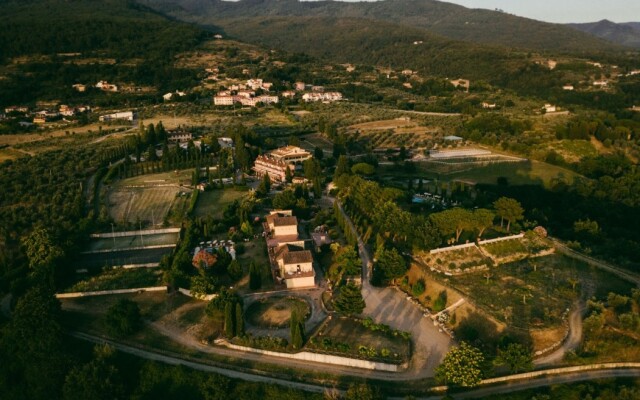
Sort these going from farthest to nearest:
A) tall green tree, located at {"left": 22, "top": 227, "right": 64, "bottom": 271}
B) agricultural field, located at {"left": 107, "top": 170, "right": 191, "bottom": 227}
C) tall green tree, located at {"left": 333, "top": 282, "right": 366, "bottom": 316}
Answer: agricultural field, located at {"left": 107, "top": 170, "right": 191, "bottom": 227}, tall green tree, located at {"left": 22, "top": 227, "right": 64, "bottom": 271}, tall green tree, located at {"left": 333, "top": 282, "right": 366, "bottom": 316}

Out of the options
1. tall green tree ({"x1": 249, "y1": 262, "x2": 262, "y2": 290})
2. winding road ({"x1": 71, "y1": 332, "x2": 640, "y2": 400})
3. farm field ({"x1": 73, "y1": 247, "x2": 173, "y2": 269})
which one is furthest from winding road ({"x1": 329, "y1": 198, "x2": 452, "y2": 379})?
farm field ({"x1": 73, "y1": 247, "x2": 173, "y2": 269})

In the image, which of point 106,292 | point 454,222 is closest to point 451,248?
point 454,222

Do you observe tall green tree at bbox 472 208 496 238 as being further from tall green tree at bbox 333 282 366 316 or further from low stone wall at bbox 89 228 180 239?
low stone wall at bbox 89 228 180 239

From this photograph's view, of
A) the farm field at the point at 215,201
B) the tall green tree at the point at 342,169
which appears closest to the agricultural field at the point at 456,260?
the tall green tree at the point at 342,169

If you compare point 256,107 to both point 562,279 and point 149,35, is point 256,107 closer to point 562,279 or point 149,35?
point 149,35

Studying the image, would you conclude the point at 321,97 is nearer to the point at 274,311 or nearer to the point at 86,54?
the point at 86,54

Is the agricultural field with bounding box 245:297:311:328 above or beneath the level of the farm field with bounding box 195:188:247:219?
beneath
